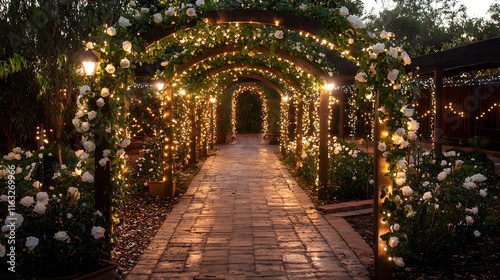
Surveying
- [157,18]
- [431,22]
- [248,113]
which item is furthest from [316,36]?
[248,113]

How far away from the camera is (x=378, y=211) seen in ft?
14.3

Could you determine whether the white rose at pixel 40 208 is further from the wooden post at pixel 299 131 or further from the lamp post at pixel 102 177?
the wooden post at pixel 299 131

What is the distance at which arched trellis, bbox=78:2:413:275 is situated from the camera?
4.24 metres

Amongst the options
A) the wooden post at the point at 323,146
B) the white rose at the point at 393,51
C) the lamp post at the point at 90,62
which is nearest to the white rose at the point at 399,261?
the white rose at the point at 393,51

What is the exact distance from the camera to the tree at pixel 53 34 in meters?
6.73

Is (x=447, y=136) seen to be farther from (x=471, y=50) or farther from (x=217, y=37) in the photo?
(x=217, y=37)

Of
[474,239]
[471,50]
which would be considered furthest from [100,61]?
[471,50]

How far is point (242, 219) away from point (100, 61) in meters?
3.14

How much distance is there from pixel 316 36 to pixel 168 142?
15.1 feet

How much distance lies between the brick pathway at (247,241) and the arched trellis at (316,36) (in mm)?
811

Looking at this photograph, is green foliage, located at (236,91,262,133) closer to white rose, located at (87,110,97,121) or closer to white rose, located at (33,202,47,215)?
white rose, located at (87,110,97,121)

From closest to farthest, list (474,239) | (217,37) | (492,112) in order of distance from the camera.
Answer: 1. (474,239)
2. (217,37)
3. (492,112)

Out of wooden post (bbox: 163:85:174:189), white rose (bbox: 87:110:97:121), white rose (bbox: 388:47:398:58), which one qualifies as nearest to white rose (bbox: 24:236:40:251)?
white rose (bbox: 87:110:97:121)

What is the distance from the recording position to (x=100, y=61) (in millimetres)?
4555
